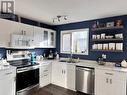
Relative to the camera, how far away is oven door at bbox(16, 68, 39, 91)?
278 centimetres

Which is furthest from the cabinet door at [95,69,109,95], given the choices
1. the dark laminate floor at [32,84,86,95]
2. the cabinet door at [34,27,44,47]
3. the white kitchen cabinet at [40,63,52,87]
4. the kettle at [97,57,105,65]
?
the cabinet door at [34,27,44,47]

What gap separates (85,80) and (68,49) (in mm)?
1593

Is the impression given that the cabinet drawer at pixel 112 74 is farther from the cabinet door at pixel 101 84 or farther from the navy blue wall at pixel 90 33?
the navy blue wall at pixel 90 33

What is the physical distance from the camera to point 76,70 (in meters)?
3.38

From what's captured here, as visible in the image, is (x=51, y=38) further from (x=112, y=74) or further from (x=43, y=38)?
(x=112, y=74)

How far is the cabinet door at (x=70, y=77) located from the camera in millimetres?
3465

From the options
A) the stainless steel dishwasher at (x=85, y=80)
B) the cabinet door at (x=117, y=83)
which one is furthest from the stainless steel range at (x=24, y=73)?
the cabinet door at (x=117, y=83)

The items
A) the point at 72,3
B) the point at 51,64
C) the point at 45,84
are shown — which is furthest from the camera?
the point at 51,64

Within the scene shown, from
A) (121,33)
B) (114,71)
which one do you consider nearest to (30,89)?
(114,71)

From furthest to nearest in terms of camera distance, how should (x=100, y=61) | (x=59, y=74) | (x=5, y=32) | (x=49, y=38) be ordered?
(x=49, y=38) < (x=59, y=74) < (x=100, y=61) < (x=5, y=32)

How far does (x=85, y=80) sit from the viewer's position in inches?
125

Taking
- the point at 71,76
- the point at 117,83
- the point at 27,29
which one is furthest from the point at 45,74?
the point at 117,83

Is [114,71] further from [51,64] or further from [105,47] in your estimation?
[51,64]

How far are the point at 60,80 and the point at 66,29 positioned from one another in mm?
2023
